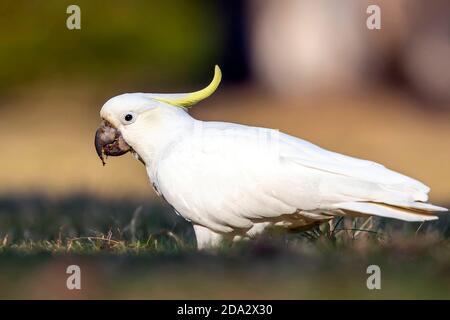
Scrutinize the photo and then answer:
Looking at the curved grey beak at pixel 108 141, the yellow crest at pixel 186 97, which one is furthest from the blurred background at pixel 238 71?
the yellow crest at pixel 186 97

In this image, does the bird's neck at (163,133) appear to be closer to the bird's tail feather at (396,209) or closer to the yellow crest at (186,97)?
the yellow crest at (186,97)

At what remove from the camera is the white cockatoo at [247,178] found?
5312 millimetres

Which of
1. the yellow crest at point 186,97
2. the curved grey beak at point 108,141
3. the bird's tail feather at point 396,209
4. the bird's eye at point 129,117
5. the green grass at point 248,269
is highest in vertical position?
the yellow crest at point 186,97

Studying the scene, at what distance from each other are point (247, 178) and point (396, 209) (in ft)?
2.52

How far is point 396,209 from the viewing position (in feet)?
17.4

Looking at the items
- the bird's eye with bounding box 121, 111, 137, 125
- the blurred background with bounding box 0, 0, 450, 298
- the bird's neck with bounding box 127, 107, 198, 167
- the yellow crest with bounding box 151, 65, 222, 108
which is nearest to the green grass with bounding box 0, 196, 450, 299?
the bird's neck with bounding box 127, 107, 198, 167

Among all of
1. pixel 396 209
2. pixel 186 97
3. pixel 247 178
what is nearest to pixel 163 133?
pixel 186 97

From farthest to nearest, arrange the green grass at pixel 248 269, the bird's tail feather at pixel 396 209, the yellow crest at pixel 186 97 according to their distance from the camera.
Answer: the yellow crest at pixel 186 97, the bird's tail feather at pixel 396 209, the green grass at pixel 248 269

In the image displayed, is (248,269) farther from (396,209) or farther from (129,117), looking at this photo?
(129,117)

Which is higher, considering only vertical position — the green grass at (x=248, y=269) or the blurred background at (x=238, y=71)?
the blurred background at (x=238, y=71)

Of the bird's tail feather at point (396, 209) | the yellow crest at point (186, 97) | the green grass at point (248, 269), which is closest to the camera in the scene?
the green grass at point (248, 269)

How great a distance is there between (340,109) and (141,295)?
937cm

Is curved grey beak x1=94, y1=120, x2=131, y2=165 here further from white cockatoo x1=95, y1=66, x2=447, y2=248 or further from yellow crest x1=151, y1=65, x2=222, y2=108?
yellow crest x1=151, y1=65, x2=222, y2=108
